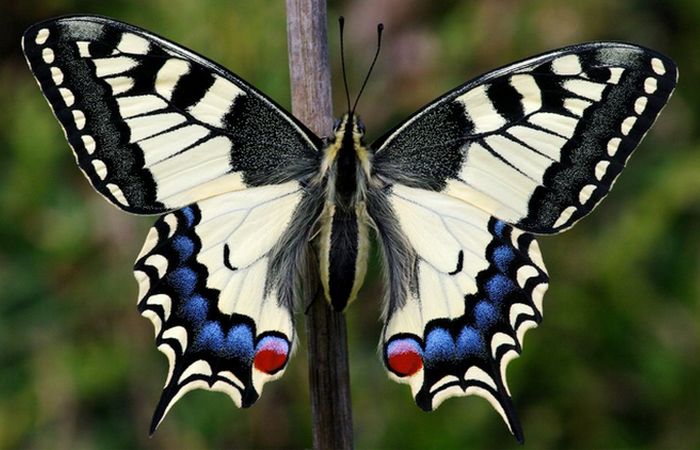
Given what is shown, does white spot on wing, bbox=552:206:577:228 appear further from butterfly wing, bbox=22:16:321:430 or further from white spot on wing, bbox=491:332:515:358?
butterfly wing, bbox=22:16:321:430

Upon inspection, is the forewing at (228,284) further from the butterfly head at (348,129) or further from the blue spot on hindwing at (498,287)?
the blue spot on hindwing at (498,287)

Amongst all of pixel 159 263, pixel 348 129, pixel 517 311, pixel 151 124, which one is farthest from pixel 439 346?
pixel 151 124

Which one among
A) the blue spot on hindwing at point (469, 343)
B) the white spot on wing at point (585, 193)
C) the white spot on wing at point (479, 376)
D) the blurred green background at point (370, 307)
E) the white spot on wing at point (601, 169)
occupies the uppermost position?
the white spot on wing at point (601, 169)

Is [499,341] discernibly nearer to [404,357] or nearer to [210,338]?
[404,357]

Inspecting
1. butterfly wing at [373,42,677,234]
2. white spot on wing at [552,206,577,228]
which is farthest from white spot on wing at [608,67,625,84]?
white spot on wing at [552,206,577,228]

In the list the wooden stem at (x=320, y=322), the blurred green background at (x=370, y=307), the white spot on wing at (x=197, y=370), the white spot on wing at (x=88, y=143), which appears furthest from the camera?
the blurred green background at (x=370, y=307)

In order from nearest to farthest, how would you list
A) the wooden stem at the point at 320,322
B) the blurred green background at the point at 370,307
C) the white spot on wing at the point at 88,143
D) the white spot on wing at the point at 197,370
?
the wooden stem at the point at 320,322, the white spot on wing at the point at 197,370, the white spot on wing at the point at 88,143, the blurred green background at the point at 370,307

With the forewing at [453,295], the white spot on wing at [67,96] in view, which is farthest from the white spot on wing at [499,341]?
the white spot on wing at [67,96]
